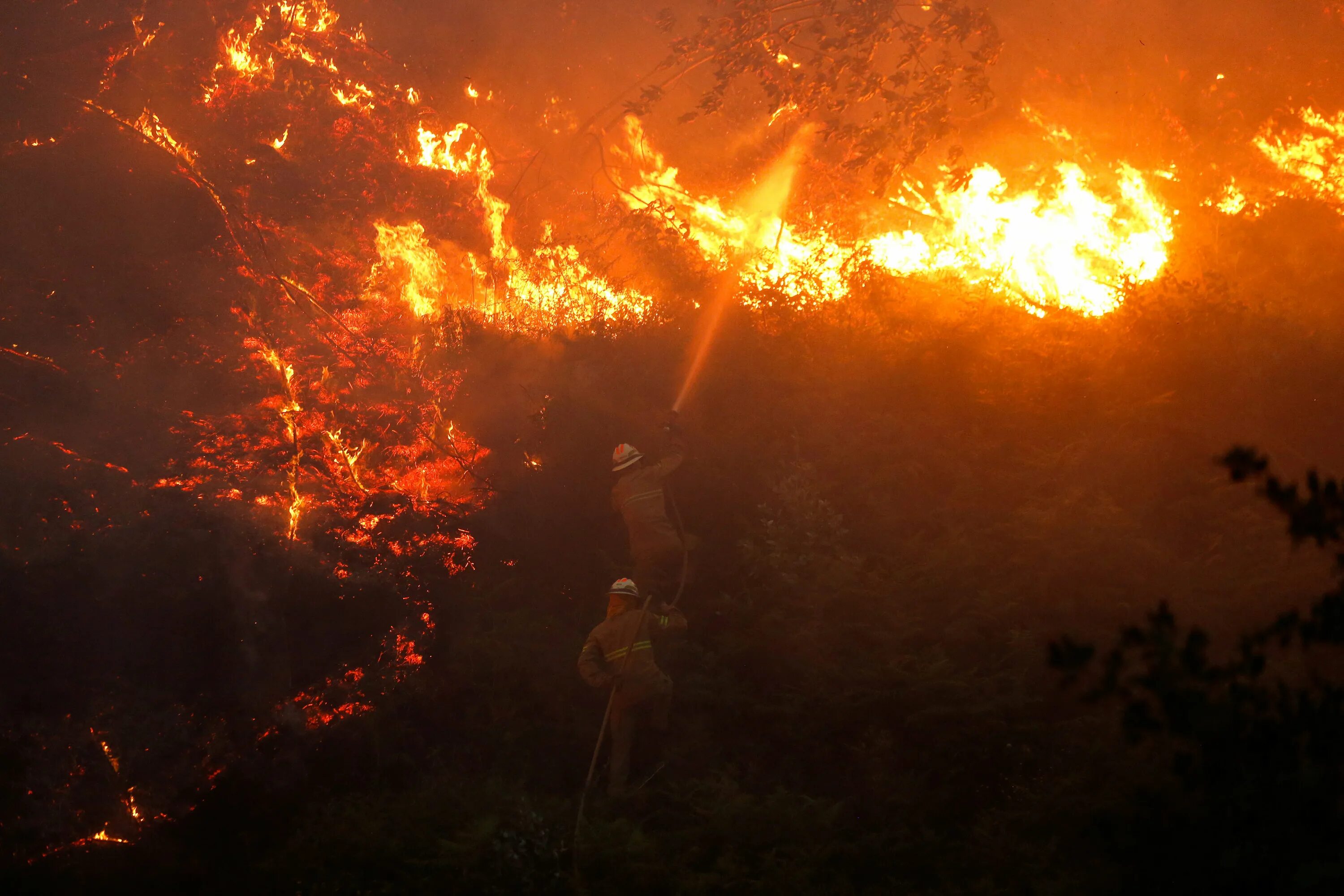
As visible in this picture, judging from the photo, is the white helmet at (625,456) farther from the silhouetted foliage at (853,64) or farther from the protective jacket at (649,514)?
the silhouetted foliage at (853,64)

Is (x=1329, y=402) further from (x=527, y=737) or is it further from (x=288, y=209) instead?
(x=288, y=209)

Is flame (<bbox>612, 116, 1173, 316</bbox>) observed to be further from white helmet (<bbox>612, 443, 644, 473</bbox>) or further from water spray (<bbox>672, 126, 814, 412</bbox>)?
white helmet (<bbox>612, 443, 644, 473</bbox>)

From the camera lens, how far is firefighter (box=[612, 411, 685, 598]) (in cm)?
1034

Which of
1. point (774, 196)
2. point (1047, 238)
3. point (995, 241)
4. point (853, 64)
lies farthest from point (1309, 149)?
point (774, 196)

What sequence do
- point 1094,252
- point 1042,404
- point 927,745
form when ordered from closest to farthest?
point 927,745 → point 1042,404 → point 1094,252

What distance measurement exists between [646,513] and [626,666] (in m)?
1.95

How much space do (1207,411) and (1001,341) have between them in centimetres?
234

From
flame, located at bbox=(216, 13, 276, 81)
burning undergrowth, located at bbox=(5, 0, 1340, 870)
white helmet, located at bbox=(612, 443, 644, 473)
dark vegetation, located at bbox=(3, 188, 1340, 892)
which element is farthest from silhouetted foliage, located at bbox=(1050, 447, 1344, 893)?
flame, located at bbox=(216, 13, 276, 81)

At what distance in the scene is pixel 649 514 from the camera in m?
10.4

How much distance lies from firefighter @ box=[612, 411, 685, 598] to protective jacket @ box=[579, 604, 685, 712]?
120 cm

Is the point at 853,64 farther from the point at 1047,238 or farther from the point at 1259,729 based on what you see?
the point at 1259,729

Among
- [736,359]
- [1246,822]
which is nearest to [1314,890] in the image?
[1246,822]

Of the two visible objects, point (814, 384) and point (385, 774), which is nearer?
point (385, 774)

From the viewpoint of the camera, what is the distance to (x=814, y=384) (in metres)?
11.3
